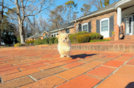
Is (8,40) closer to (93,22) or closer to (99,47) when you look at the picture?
(93,22)

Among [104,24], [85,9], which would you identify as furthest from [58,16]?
[104,24]

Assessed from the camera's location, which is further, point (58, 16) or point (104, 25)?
point (58, 16)

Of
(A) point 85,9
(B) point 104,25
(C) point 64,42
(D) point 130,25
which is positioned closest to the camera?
(C) point 64,42

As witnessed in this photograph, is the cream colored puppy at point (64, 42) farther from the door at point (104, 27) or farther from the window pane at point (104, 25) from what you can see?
the window pane at point (104, 25)

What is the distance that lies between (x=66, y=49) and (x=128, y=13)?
10233mm

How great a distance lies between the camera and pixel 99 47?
3.04m

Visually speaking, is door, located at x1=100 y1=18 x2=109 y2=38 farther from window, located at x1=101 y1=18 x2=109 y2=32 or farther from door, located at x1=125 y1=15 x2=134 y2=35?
door, located at x1=125 y1=15 x2=134 y2=35

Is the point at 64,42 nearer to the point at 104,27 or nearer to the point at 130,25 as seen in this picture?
the point at 104,27

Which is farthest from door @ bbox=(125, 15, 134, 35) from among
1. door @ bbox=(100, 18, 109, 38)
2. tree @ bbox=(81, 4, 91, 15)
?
tree @ bbox=(81, 4, 91, 15)

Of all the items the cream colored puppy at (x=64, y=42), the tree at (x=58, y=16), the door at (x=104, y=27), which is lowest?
the cream colored puppy at (x=64, y=42)

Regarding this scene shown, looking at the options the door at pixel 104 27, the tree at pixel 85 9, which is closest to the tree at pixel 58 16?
the tree at pixel 85 9

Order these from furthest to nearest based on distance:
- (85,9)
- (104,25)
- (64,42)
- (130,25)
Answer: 1. (85,9)
2. (104,25)
3. (130,25)
4. (64,42)

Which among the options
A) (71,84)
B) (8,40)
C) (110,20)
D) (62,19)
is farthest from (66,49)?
(8,40)

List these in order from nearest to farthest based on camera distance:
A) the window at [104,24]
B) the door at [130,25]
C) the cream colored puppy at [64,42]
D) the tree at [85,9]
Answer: the cream colored puppy at [64,42] → the door at [130,25] → the window at [104,24] → the tree at [85,9]
